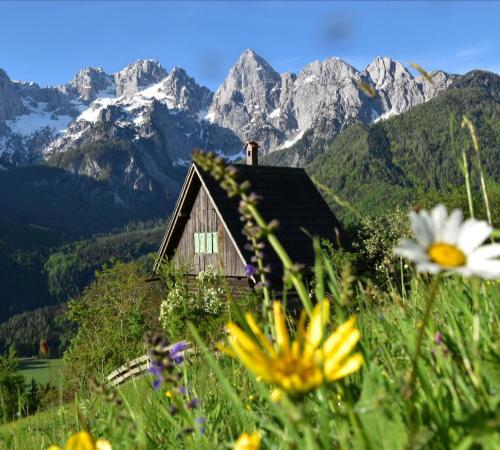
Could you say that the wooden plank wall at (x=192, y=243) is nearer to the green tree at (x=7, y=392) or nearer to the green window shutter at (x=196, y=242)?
the green window shutter at (x=196, y=242)

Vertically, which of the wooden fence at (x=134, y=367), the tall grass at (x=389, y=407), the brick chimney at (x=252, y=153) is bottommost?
the wooden fence at (x=134, y=367)

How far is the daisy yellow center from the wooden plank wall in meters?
23.4

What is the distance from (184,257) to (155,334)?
2752 centimetres

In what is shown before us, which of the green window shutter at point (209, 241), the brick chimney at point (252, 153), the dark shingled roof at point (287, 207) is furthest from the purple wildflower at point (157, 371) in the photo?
the brick chimney at point (252, 153)

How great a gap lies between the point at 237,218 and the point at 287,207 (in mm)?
2413

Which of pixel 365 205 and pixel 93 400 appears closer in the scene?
pixel 93 400

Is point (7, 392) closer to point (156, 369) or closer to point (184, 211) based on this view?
point (156, 369)

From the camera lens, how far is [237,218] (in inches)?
996

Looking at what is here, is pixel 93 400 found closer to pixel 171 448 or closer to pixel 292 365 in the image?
pixel 171 448

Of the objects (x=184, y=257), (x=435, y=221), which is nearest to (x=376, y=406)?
(x=435, y=221)

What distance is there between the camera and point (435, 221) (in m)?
0.78

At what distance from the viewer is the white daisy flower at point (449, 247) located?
0.64m

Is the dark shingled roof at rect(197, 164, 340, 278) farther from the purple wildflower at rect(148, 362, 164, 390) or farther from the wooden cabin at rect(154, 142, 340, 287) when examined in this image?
the purple wildflower at rect(148, 362, 164, 390)

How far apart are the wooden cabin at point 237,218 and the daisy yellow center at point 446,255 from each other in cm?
2149
